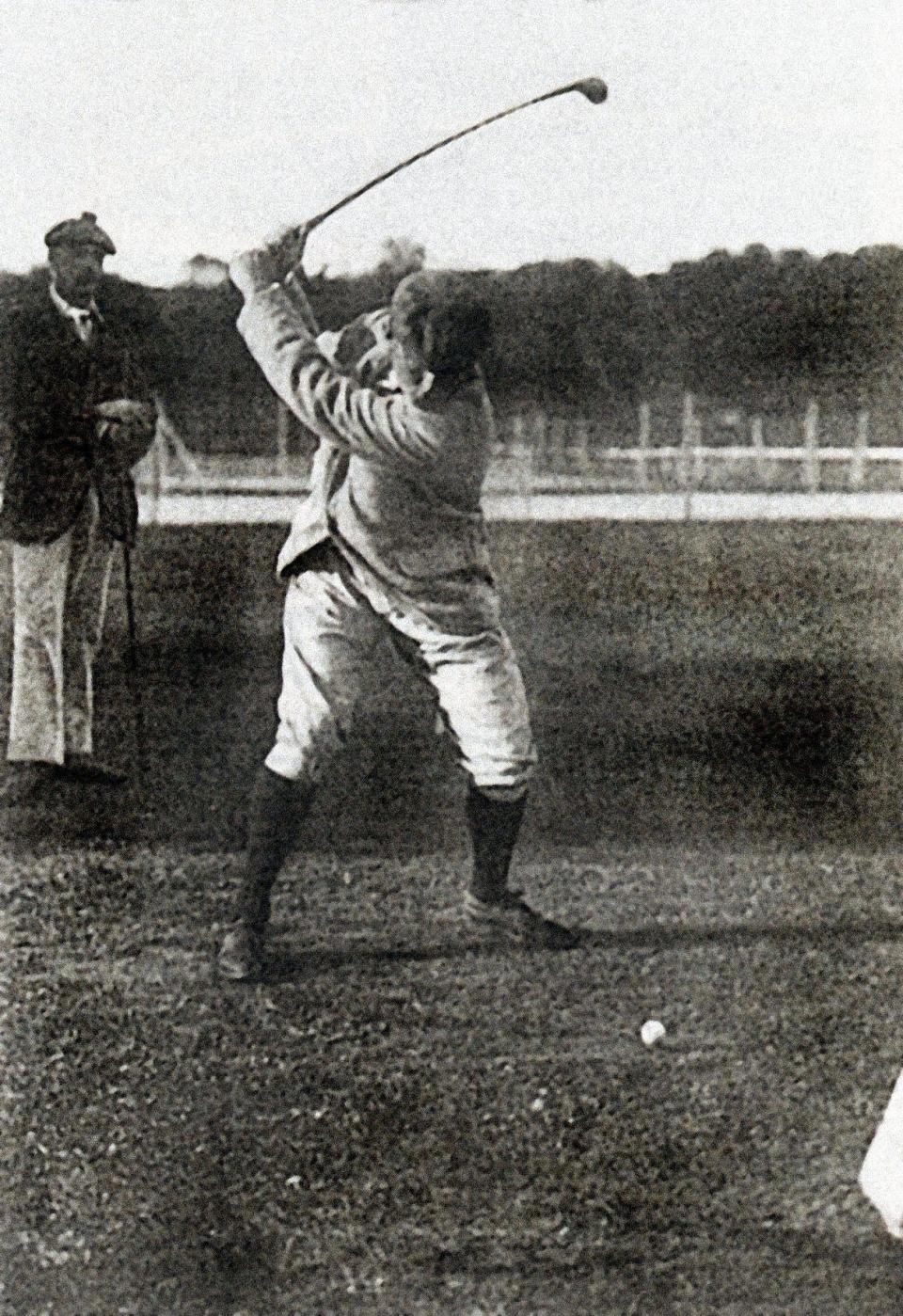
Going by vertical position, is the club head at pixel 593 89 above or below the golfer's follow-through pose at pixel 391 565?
above

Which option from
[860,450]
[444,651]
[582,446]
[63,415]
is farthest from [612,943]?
[63,415]

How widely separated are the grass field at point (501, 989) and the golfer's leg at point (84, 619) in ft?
0.16

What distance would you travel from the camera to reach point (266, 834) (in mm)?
4391

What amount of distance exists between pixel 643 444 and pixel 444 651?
62cm

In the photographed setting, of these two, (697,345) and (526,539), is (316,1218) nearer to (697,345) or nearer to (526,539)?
(526,539)

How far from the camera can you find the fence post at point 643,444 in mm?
4410

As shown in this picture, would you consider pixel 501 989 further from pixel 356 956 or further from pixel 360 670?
pixel 360 670

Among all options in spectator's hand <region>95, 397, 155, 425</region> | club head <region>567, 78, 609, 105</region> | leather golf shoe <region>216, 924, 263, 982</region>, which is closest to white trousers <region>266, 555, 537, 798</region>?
leather golf shoe <region>216, 924, 263, 982</region>

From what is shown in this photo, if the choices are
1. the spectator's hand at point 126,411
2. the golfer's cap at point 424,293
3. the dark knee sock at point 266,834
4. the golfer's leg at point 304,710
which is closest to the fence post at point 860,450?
the golfer's cap at point 424,293

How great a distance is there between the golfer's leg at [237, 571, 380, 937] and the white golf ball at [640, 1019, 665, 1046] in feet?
2.76

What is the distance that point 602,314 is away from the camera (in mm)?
4398

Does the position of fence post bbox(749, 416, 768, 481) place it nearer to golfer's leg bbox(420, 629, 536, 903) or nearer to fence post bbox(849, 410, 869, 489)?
fence post bbox(849, 410, 869, 489)

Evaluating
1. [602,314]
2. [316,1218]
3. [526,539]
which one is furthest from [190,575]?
[316,1218]

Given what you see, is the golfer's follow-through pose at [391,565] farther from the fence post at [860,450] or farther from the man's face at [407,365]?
the fence post at [860,450]
